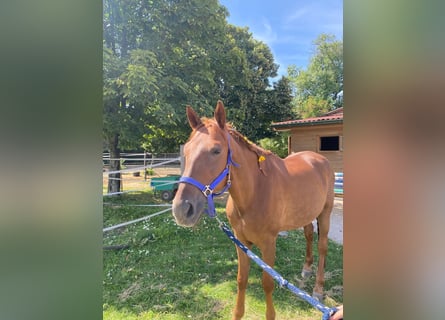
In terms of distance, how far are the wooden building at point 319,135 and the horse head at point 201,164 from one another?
5.03 meters

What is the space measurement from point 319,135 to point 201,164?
6.12 m

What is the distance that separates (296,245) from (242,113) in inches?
190

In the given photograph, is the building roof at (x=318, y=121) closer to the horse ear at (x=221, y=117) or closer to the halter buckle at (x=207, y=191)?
the horse ear at (x=221, y=117)

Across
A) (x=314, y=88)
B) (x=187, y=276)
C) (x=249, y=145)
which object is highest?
(x=314, y=88)

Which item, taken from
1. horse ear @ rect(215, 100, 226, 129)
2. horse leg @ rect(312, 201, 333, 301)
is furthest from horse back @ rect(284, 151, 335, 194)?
horse ear @ rect(215, 100, 226, 129)

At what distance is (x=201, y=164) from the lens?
1.39m

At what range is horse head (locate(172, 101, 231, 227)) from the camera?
1308 millimetres

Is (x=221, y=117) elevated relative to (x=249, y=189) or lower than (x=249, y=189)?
elevated

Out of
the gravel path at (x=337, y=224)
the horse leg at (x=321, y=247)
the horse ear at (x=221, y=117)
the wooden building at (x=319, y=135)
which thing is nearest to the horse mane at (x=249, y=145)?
the horse ear at (x=221, y=117)

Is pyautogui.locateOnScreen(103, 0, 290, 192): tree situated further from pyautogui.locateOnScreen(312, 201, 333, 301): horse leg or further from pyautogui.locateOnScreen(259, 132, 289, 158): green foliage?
pyautogui.locateOnScreen(312, 201, 333, 301): horse leg

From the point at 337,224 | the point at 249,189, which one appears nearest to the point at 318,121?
the point at 337,224

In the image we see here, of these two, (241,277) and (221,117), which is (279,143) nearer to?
(241,277)
